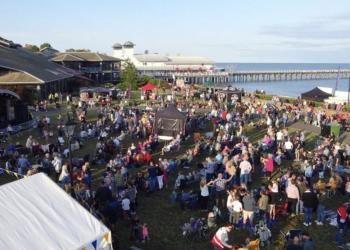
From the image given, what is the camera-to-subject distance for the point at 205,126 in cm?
2894

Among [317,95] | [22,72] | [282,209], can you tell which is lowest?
[282,209]

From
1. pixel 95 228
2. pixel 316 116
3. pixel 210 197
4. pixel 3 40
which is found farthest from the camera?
pixel 3 40

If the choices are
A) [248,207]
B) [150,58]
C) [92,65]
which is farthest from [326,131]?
[150,58]

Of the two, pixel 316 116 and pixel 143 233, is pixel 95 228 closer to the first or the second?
pixel 143 233

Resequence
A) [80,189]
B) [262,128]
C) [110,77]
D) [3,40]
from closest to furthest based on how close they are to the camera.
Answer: [80,189]
[262,128]
[3,40]
[110,77]

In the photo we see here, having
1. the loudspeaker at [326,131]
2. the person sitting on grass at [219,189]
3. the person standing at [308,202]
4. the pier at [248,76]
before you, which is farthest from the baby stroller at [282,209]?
the pier at [248,76]

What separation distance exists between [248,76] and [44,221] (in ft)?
375

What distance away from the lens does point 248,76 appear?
118812 mm

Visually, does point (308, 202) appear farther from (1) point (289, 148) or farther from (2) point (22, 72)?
(2) point (22, 72)

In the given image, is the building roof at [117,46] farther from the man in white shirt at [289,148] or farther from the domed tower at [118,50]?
the man in white shirt at [289,148]

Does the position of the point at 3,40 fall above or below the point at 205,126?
above

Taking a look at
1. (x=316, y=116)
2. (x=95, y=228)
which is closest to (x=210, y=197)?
(x=95, y=228)

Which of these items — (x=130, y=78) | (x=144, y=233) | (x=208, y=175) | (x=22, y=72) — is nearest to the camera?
(x=144, y=233)

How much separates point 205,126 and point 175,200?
1471 centimetres
